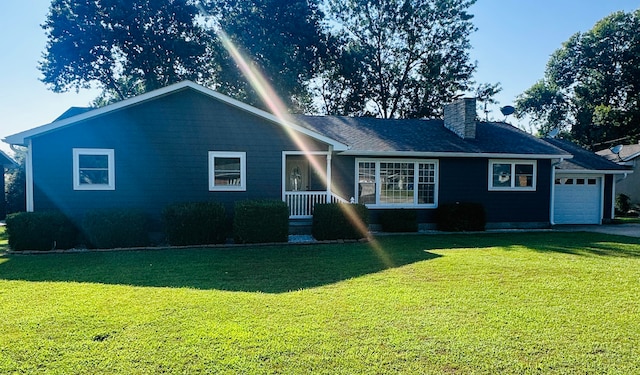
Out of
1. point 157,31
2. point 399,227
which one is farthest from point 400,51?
point 399,227

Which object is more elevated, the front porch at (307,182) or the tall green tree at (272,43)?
the tall green tree at (272,43)

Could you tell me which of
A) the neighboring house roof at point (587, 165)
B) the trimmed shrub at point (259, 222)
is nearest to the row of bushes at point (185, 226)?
the trimmed shrub at point (259, 222)

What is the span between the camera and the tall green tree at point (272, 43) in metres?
24.5

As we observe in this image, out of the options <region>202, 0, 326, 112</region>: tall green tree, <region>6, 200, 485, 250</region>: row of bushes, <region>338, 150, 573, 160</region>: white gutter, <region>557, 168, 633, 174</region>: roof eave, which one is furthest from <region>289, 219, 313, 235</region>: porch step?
<region>202, 0, 326, 112</region>: tall green tree

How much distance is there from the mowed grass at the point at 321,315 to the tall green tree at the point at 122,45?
21110 mm

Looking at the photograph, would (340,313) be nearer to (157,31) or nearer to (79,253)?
(79,253)

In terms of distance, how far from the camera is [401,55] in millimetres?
29859

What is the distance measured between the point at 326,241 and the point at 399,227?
3.49 meters

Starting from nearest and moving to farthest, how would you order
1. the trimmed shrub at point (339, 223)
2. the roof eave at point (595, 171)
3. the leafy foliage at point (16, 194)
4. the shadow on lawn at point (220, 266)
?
the shadow on lawn at point (220, 266)
the trimmed shrub at point (339, 223)
the roof eave at point (595, 171)
the leafy foliage at point (16, 194)

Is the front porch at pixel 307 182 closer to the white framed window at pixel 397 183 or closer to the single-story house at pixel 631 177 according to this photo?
the white framed window at pixel 397 183

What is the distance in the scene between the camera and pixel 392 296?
17.1 ft

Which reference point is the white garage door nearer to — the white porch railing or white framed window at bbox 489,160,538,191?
white framed window at bbox 489,160,538,191

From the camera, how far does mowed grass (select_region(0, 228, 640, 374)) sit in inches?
130

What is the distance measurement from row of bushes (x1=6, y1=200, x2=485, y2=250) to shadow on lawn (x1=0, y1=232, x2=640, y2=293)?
0.67 meters
